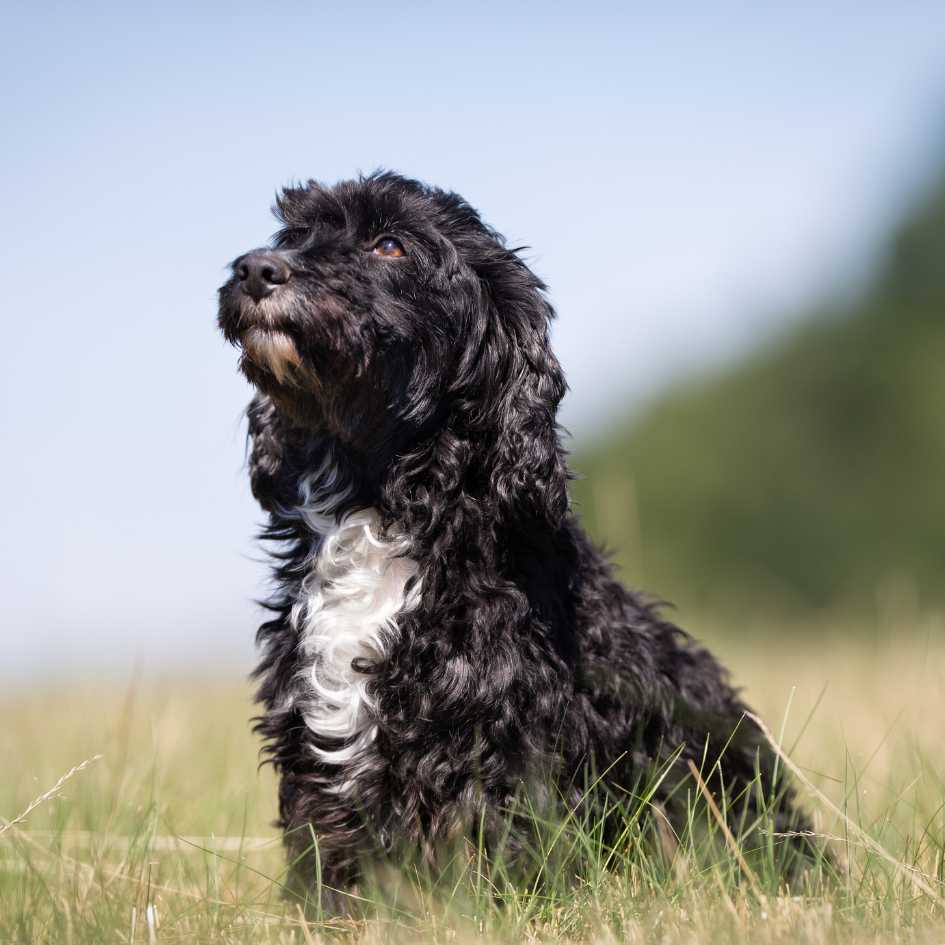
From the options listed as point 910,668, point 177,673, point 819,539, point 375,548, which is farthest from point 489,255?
point 819,539

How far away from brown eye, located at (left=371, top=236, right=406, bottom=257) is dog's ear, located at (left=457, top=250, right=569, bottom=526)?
1.07ft

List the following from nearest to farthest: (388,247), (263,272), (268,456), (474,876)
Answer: (474,876) → (263,272) → (388,247) → (268,456)

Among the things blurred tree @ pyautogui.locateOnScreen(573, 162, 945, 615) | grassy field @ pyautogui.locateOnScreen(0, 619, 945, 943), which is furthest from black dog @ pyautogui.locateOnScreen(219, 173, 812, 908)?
blurred tree @ pyautogui.locateOnScreen(573, 162, 945, 615)

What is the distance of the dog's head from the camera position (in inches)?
139

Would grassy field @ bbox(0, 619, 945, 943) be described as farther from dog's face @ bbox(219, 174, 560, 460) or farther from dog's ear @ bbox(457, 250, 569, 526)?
dog's face @ bbox(219, 174, 560, 460)

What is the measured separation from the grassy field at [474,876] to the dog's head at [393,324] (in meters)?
1.22

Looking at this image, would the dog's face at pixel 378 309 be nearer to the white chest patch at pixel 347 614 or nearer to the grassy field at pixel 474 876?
the white chest patch at pixel 347 614

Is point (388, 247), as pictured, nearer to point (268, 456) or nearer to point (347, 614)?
point (268, 456)

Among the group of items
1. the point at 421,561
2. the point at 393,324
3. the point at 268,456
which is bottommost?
the point at 421,561

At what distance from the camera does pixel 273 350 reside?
11.6 ft

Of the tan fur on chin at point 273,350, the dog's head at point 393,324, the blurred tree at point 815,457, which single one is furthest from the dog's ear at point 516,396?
the blurred tree at point 815,457

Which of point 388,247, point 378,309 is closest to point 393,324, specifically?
point 378,309

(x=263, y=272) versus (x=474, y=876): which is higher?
(x=263, y=272)

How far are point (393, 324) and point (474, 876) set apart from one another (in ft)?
5.31
